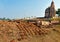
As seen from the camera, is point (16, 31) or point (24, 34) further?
point (24, 34)

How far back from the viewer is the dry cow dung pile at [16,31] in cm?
1459

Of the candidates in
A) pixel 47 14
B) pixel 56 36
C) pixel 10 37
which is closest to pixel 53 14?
pixel 47 14

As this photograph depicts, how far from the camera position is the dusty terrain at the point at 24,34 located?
14.7m

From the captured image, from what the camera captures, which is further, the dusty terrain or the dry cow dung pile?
the dusty terrain

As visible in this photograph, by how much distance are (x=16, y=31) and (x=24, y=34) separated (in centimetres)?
82

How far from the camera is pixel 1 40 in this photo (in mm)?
14062

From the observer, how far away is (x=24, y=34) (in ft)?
51.5

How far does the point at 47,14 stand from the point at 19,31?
2951 centimetres

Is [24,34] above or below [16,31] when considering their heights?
below

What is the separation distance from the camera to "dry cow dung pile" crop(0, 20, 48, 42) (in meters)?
14.6

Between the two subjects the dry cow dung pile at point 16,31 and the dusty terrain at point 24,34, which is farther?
the dusty terrain at point 24,34

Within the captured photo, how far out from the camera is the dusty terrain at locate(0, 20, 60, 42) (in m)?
14.7

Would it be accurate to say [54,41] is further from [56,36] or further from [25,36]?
[25,36]

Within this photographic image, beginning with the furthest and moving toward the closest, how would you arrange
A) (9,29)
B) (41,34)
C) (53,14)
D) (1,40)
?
(53,14)
(41,34)
(9,29)
(1,40)
